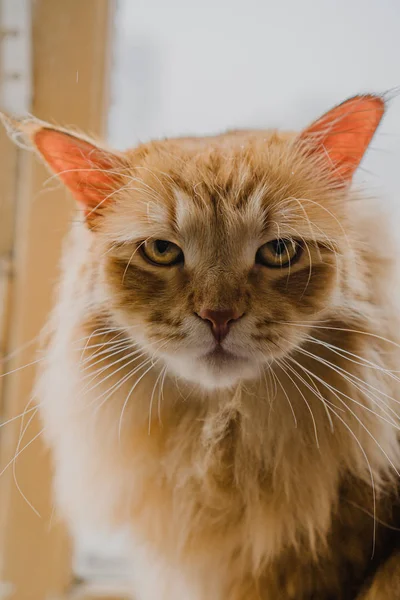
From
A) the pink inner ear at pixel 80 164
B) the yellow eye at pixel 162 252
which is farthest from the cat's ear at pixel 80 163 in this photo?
the yellow eye at pixel 162 252

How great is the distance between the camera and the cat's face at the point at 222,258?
755 mm

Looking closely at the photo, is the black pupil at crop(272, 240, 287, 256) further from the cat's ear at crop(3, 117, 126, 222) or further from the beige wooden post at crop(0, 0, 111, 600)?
the beige wooden post at crop(0, 0, 111, 600)

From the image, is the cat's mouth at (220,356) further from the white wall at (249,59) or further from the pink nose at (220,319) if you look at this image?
the white wall at (249,59)

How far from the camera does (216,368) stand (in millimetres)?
776

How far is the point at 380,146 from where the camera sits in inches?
34.4

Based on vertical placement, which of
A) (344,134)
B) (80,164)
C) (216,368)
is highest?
(344,134)

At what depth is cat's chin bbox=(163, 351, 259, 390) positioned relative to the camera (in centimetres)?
77

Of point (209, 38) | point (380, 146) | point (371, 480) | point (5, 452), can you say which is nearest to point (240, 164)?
point (380, 146)

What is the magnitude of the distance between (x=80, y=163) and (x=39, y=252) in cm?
38

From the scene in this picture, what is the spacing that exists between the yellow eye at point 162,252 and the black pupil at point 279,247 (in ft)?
0.45

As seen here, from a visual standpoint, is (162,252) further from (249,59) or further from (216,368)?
(249,59)

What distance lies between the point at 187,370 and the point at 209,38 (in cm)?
64

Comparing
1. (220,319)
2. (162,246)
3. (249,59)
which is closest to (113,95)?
(249,59)

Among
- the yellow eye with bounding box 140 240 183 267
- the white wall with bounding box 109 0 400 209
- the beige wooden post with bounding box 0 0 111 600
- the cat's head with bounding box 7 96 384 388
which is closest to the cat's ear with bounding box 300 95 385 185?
the cat's head with bounding box 7 96 384 388
